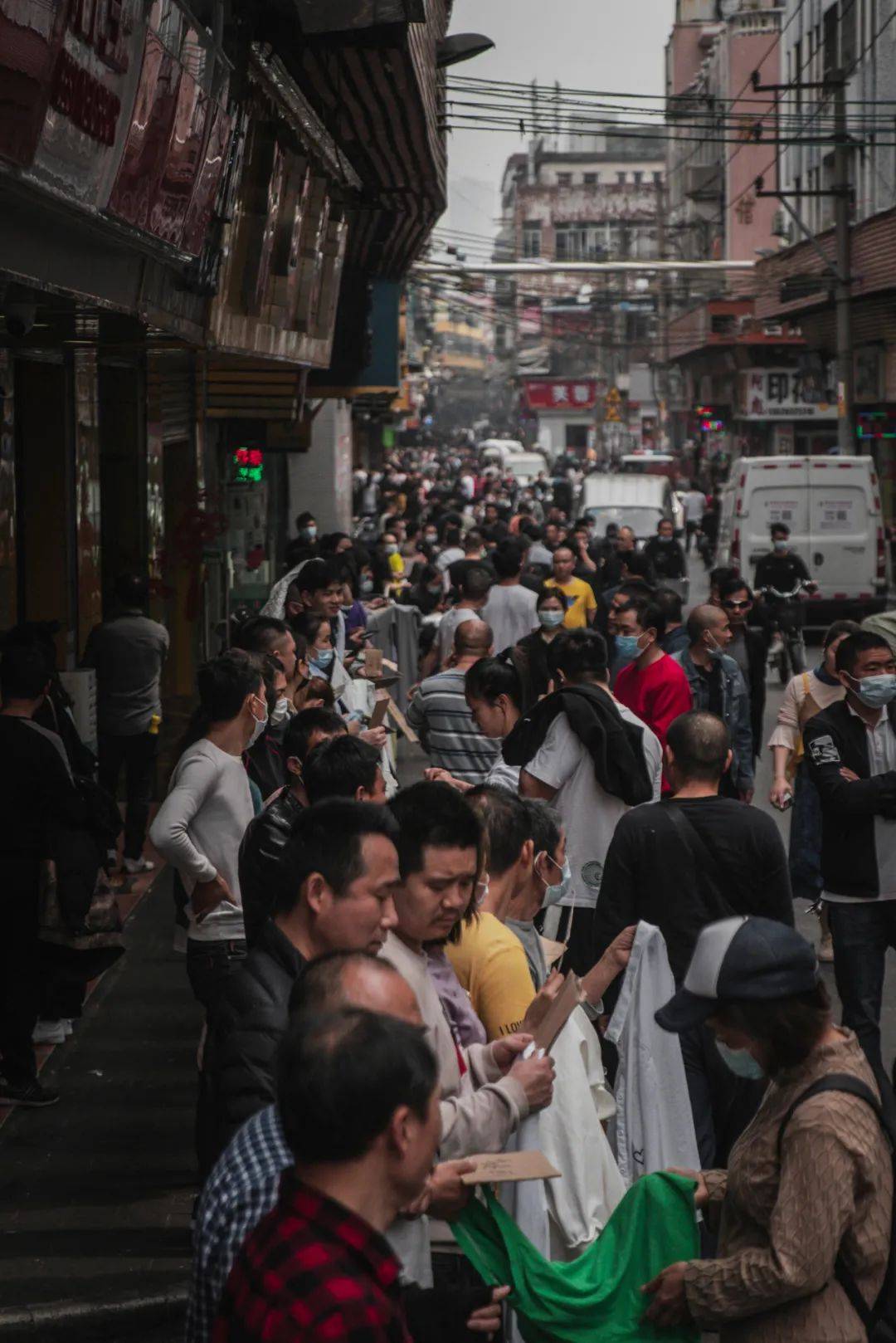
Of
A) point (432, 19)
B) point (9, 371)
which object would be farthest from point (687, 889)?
point (432, 19)

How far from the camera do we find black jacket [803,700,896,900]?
6.99 m

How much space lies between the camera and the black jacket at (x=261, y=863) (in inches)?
209

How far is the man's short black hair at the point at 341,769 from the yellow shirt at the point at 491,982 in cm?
107

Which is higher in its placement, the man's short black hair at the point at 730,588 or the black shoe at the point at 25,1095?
the man's short black hair at the point at 730,588

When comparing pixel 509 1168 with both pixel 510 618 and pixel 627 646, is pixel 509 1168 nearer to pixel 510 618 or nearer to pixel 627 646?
pixel 627 646

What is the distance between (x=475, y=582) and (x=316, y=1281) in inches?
356

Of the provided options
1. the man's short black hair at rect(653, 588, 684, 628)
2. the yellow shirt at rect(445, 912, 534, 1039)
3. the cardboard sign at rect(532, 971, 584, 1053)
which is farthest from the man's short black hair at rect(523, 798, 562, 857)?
the man's short black hair at rect(653, 588, 684, 628)

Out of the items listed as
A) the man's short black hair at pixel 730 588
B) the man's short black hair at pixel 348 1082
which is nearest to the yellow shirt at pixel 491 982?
the man's short black hair at pixel 348 1082

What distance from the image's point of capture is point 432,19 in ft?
51.3

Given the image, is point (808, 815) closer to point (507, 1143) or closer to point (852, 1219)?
point (507, 1143)

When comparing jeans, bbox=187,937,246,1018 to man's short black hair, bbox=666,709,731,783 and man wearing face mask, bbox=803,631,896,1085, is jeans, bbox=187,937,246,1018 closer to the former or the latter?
man's short black hair, bbox=666,709,731,783

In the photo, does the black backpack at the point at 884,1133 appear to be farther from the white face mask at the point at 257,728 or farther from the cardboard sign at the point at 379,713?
the cardboard sign at the point at 379,713

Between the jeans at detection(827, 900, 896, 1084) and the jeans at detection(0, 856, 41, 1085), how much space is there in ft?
9.61

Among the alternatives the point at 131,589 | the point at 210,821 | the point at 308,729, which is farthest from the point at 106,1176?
the point at 131,589
